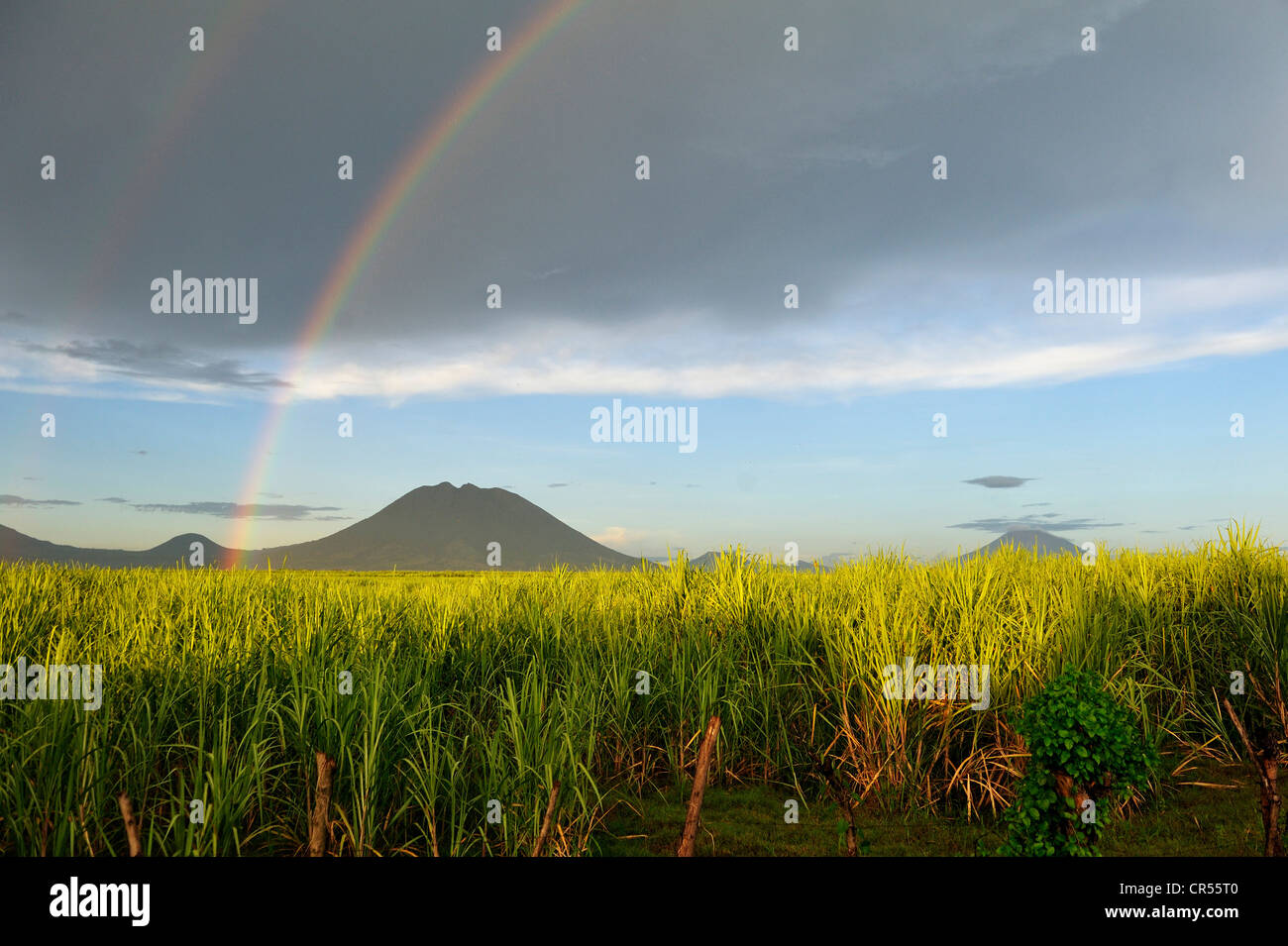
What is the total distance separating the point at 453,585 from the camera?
50.2 ft

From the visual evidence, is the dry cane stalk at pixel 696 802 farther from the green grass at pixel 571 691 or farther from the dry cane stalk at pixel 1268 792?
the dry cane stalk at pixel 1268 792

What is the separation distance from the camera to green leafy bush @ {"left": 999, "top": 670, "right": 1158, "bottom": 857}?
4887 millimetres

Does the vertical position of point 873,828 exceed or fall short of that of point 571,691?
it falls short

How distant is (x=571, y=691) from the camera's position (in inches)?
278

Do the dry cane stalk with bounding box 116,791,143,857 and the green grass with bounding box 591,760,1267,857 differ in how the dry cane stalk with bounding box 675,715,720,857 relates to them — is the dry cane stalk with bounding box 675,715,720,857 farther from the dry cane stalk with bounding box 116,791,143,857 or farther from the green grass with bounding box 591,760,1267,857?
the dry cane stalk with bounding box 116,791,143,857

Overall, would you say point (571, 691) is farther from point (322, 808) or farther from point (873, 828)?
point (322, 808)

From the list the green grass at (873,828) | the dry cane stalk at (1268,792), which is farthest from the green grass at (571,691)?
A: the dry cane stalk at (1268,792)

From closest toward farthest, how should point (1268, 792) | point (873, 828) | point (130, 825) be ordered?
point (130, 825)
point (1268, 792)
point (873, 828)

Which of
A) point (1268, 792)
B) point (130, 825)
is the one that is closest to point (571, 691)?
point (130, 825)

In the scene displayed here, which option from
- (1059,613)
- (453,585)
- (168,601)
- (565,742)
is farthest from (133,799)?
(453,585)

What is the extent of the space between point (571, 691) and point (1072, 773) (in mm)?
4044

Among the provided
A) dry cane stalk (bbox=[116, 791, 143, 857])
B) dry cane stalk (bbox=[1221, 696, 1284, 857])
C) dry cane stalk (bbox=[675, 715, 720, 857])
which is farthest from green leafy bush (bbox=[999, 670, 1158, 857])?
dry cane stalk (bbox=[116, 791, 143, 857])

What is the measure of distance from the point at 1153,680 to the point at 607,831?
677 centimetres

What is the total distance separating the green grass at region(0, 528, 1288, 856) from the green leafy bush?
4.71 ft
